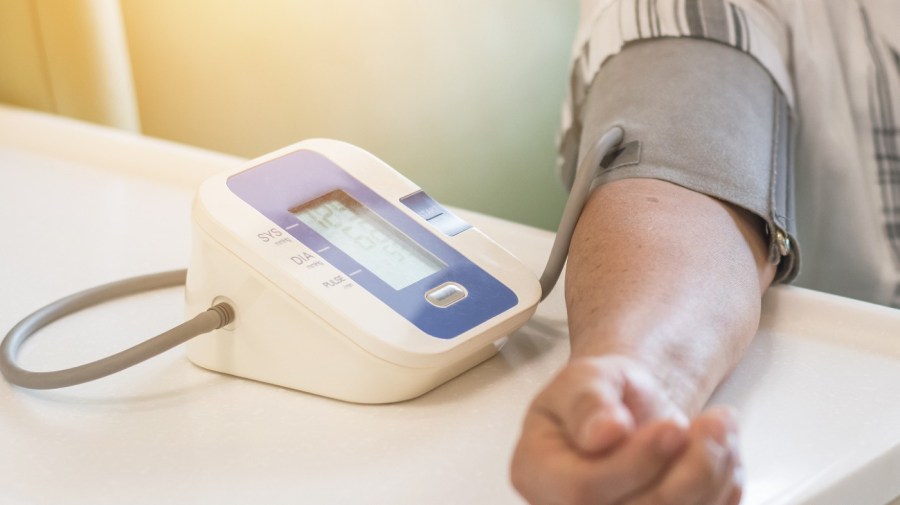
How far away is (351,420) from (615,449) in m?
0.18

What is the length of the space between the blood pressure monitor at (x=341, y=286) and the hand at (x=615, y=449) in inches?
5.0

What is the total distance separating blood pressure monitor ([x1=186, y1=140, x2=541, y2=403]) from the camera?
1.53 ft

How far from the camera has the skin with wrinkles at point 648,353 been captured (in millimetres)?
313

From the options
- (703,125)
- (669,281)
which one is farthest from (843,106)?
(669,281)

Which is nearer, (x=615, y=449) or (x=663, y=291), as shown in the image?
(x=615, y=449)

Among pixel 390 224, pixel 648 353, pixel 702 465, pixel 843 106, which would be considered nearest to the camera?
pixel 702 465

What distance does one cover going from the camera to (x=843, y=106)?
2.38ft

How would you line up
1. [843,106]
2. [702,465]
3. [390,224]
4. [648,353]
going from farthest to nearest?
[843,106]
[390,224]
[648,353]
[702,465]

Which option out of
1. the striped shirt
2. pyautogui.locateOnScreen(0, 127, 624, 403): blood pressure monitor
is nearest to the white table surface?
pyautogui.locateOnScreen(0, 127, 624, 403): blood pressure monitor

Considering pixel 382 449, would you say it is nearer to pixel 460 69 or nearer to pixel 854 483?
pixel 854 483

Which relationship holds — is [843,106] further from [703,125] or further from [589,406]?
[589,406]

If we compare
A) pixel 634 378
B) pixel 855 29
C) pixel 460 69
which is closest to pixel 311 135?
pixel 460 69

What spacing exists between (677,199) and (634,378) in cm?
21

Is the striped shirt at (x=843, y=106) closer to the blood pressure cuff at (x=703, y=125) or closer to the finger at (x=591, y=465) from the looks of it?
the blood pressure cuff at (x=703, y=125)
